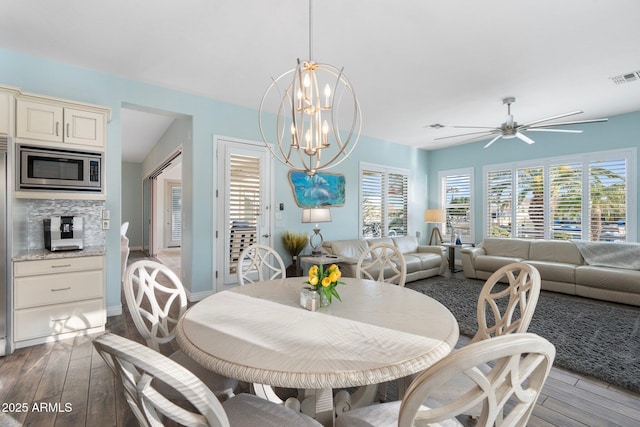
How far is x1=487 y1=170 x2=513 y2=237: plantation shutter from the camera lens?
19.8 feet

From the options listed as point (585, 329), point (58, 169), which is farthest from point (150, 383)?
point (585, 329)

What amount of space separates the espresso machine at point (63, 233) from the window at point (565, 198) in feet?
22.2

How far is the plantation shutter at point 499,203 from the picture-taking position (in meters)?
6.04

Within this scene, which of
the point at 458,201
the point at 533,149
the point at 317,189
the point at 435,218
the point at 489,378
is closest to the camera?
the point at 489,378

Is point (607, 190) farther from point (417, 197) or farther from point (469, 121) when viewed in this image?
point (417, 197)

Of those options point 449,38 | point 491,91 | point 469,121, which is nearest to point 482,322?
point 449,38

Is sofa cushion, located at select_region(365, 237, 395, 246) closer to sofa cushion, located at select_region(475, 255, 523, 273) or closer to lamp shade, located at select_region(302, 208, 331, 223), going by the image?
lamp shade, located at select_region(302, 208, 331, 223)

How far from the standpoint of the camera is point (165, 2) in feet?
7.34

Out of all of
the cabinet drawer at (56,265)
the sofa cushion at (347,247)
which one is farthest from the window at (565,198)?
the cabinet drawer at (56,265)

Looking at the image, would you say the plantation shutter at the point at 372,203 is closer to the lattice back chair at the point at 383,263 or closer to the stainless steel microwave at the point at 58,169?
the lattice back chair at the point at 383,263

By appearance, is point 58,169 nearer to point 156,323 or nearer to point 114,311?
point 114,311

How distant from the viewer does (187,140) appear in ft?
13.8

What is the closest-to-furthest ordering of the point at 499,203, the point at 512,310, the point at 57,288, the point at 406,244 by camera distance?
the point at 512,310 → the point at 57,288 → the point at 406,244 → the point at 499,203

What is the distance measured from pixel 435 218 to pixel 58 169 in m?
6.21
